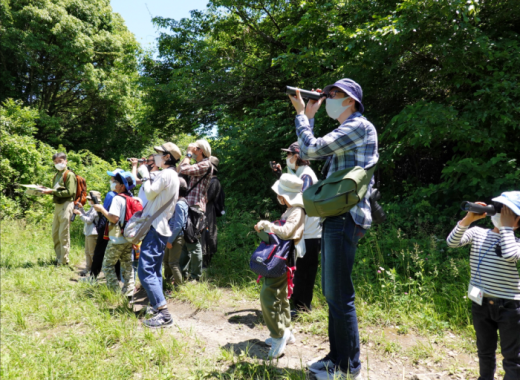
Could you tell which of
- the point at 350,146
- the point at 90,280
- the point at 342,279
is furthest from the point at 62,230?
the point at 350,146

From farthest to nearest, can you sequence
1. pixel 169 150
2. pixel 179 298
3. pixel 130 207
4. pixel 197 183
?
pixel 197 183, pixel 179 298, pixel 130 207, pixel 169 150

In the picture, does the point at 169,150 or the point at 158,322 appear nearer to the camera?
the point at 158,322

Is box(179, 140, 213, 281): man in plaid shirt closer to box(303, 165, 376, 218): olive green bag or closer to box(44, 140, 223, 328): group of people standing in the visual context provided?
box(44, 140, 223, 328): group of people standing

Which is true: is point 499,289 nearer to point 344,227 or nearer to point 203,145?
point 344,227

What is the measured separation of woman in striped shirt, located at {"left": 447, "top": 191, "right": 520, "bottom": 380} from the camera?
245 centimetres

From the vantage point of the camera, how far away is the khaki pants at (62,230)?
6.53 metres

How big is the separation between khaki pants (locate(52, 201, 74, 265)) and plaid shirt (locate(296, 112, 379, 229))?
5.45 metres

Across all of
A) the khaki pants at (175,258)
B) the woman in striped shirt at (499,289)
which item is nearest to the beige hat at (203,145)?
the khaki pants at (175,258)

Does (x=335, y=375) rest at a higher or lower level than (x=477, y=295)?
lower

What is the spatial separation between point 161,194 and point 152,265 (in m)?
0.78

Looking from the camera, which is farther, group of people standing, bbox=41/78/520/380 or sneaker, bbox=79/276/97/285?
sneaker, bbox=79/276/97/285

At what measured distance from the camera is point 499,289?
2.52 meters

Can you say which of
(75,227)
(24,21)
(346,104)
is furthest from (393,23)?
(24,21)

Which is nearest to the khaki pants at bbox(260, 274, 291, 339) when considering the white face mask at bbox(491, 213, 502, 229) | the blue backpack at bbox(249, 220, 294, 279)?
the blue backpack at bbox(249, 220, 294, 279)
